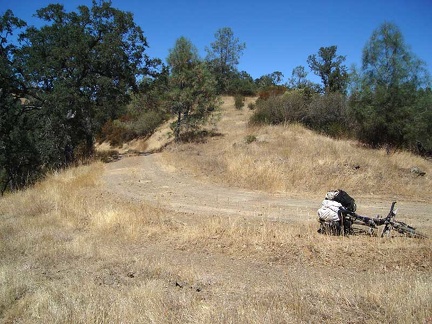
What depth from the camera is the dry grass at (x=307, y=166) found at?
12.8m

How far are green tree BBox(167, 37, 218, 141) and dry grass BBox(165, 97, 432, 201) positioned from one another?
4.87 metres

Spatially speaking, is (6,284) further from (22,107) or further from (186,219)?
(22,107)

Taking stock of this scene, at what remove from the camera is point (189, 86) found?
23328 mm

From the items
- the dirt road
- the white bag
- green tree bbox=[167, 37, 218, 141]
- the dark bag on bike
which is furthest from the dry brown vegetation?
green tree bbox=[167, 37, 218, 141]

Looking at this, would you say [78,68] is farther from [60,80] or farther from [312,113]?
Answer: [312,113]

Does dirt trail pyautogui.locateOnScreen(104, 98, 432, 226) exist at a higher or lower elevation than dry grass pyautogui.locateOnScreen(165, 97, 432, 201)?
lower

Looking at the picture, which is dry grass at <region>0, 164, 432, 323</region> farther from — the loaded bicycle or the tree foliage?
the tree foliage

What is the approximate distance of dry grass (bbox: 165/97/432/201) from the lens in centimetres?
1281

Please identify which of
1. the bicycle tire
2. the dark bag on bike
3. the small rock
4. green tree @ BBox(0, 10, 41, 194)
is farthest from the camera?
green tree @ BBox(0, 10, 41, 194)

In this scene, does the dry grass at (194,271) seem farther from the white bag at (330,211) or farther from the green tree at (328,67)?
the green tree at (328,67)

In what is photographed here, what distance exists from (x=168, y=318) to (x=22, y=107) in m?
20.7

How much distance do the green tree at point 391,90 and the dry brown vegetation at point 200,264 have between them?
217 inches

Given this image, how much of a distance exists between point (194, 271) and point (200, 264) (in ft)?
2.29

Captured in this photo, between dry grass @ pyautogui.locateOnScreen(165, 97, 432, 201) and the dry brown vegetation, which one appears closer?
the dry brown vegetation
